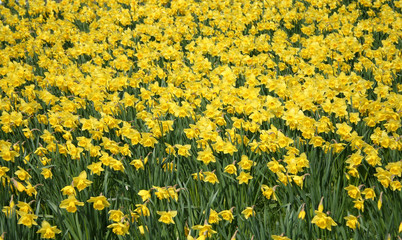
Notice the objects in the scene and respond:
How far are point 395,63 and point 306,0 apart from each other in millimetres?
3122

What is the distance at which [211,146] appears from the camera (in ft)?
9.90

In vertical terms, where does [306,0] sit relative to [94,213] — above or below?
above

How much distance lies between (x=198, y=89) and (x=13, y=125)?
1.72m

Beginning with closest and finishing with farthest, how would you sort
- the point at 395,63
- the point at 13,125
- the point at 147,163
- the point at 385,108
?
the point at 147,163, the point at 385,108, the point at 13,125, the point at 395,63

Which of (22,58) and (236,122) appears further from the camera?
(22,58)

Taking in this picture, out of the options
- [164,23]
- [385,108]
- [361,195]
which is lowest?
[361,195]

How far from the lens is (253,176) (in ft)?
9.35

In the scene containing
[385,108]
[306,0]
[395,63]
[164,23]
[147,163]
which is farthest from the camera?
[306,0]

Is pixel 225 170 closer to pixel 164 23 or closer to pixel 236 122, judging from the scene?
pixel 236 122

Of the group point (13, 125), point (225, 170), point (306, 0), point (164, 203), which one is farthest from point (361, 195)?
point (306, 0)

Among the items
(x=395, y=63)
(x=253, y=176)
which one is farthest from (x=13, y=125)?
(x=395, y=63)

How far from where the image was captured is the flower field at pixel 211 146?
245 cm

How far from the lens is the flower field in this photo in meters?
2.45

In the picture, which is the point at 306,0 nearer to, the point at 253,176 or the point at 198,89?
the point at 198,89
